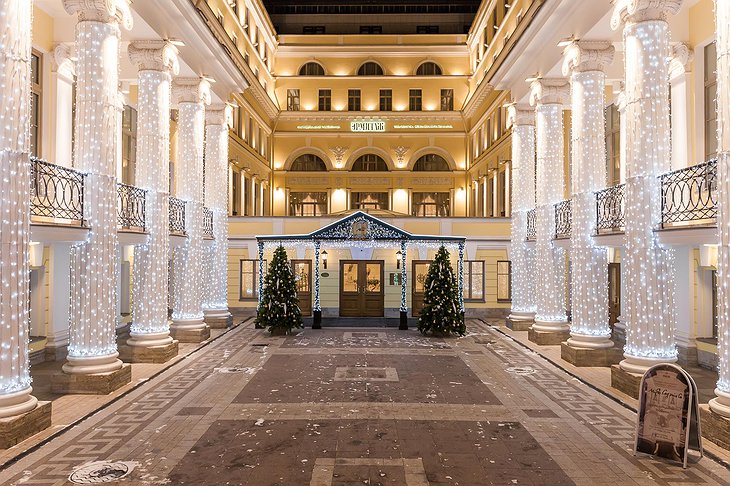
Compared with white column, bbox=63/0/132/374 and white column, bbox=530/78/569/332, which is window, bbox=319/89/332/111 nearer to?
white column, bbox=530/78/569/332

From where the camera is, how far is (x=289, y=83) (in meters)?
34.4

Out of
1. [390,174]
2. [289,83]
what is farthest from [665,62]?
[289,83]

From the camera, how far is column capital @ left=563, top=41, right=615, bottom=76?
13617 millimetres

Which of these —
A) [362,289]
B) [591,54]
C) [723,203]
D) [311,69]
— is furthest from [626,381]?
[311,69]

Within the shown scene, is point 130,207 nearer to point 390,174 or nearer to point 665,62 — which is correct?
point 665,62

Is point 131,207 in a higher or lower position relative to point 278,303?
higher

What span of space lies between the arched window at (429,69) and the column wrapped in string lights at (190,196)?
20655 millimetres

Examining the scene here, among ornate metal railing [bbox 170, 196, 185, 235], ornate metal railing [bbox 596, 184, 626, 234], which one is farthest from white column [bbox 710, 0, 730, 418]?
ornate metal railing [bbox 170, 196, 185, 235]

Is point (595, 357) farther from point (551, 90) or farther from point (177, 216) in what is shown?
point (177, 216)

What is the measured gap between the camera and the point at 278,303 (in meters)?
18.6

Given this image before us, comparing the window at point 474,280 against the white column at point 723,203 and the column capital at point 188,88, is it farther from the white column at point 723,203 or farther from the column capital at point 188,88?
the white column at point 723,203

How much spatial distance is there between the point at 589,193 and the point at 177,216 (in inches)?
484

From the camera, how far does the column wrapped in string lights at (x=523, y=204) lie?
19.6 metres

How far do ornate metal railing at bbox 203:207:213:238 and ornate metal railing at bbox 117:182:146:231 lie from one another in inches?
204
